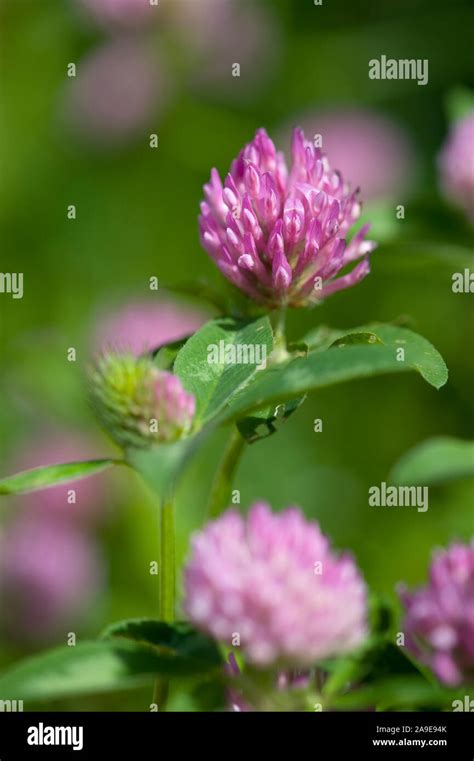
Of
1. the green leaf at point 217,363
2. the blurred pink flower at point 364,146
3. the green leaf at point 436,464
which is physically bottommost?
the green leaf at point 436,464

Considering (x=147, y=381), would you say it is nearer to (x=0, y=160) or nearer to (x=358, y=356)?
(x=358, y=356)

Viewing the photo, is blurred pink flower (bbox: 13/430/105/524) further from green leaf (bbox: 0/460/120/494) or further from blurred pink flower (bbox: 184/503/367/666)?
blurred pink flower (bbox: 184/503/367/666)

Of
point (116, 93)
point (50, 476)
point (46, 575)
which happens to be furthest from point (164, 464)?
point (116, 93)

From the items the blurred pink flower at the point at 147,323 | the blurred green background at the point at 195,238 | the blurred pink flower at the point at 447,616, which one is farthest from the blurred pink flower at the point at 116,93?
the blurred pink flower at the point at 447,616

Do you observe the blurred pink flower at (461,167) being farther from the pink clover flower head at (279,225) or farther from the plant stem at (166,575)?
the plant stem at (166,575)

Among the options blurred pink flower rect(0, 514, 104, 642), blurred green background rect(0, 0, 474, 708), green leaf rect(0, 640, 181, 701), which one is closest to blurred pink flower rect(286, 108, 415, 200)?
blurred green background rect(0, 0, 474, 708)
